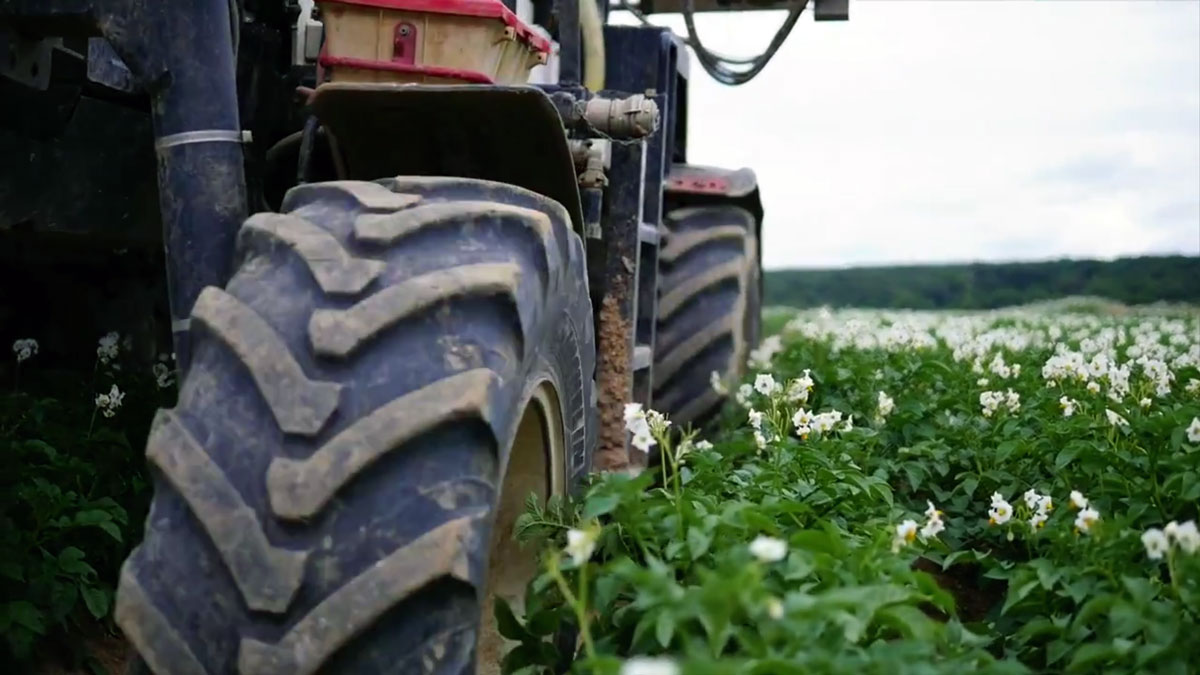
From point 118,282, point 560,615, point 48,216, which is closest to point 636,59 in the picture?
point 118,282

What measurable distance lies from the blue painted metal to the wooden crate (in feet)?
1.24

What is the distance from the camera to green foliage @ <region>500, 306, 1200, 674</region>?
7.06ft

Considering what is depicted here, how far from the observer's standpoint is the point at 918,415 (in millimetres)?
4953

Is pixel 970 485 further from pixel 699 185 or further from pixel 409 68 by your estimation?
pixel 699 185

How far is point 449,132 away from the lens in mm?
3041

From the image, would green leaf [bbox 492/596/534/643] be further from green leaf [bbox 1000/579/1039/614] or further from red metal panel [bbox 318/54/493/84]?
red metal panel [bbox 318/54/493/84]

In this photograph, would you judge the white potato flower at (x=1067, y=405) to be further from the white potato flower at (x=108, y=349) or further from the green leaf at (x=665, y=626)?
Result: the white potato flower at (x=108, y=349)

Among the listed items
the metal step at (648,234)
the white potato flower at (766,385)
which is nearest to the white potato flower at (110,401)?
the metal step at (648,234)

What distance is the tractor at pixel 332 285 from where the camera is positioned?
6.96ft

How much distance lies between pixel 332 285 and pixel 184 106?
670 mm

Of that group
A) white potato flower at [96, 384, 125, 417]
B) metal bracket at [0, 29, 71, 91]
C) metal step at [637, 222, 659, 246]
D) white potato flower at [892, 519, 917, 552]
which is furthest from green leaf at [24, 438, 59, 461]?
white potato flower at [892, 519, 917, 552]

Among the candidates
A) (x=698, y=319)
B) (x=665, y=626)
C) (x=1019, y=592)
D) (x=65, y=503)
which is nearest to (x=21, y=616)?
(x=65, y=503)

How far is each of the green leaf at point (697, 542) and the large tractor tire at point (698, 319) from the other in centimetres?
344

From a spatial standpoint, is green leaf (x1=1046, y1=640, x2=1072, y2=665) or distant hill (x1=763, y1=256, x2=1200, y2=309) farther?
distant hill (x1=763, y1=256, x2=1200, y2=309)
